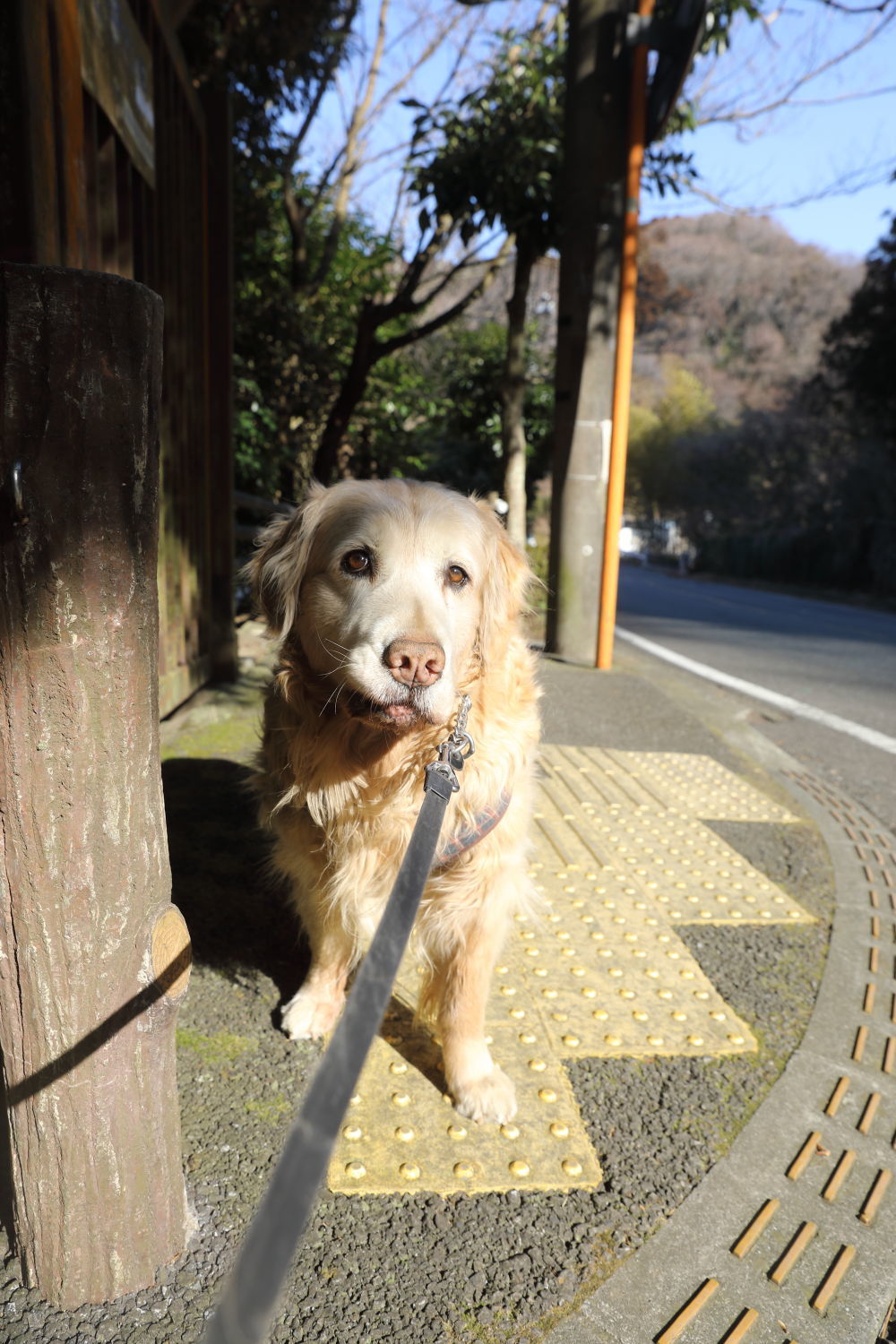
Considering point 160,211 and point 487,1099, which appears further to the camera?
point 160,211

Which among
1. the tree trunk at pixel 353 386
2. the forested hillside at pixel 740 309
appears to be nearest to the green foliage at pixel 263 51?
the tree trunk at pixel 353 386

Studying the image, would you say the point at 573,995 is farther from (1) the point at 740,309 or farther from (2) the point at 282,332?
(1) the point at 740,309

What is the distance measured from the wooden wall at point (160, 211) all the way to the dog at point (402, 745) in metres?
1.11

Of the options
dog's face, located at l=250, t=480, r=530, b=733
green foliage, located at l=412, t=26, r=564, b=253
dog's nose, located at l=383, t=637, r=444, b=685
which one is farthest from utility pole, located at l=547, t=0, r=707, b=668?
dog's nose, located at l=383, t=637, r=444, b=685

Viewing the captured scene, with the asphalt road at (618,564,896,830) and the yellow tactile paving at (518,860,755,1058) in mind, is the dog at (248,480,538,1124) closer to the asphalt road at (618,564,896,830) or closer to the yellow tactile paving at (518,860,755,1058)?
the yellow tactile paving at (518,860,755,1058)

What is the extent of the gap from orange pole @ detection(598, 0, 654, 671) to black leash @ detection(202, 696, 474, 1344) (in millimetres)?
5687

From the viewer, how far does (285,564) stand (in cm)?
203

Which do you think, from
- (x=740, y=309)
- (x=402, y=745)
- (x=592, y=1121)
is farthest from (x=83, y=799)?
(x=740, y=309)

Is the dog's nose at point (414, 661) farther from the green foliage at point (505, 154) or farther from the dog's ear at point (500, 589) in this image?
the green foliage at point (505, 154)

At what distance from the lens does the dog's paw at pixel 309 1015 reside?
7.00 feet

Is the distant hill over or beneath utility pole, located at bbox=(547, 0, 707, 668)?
over

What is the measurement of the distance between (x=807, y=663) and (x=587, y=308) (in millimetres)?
4385

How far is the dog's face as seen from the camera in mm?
1664

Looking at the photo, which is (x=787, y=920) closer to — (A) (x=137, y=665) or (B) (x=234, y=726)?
(A) (x=137, y=665)
